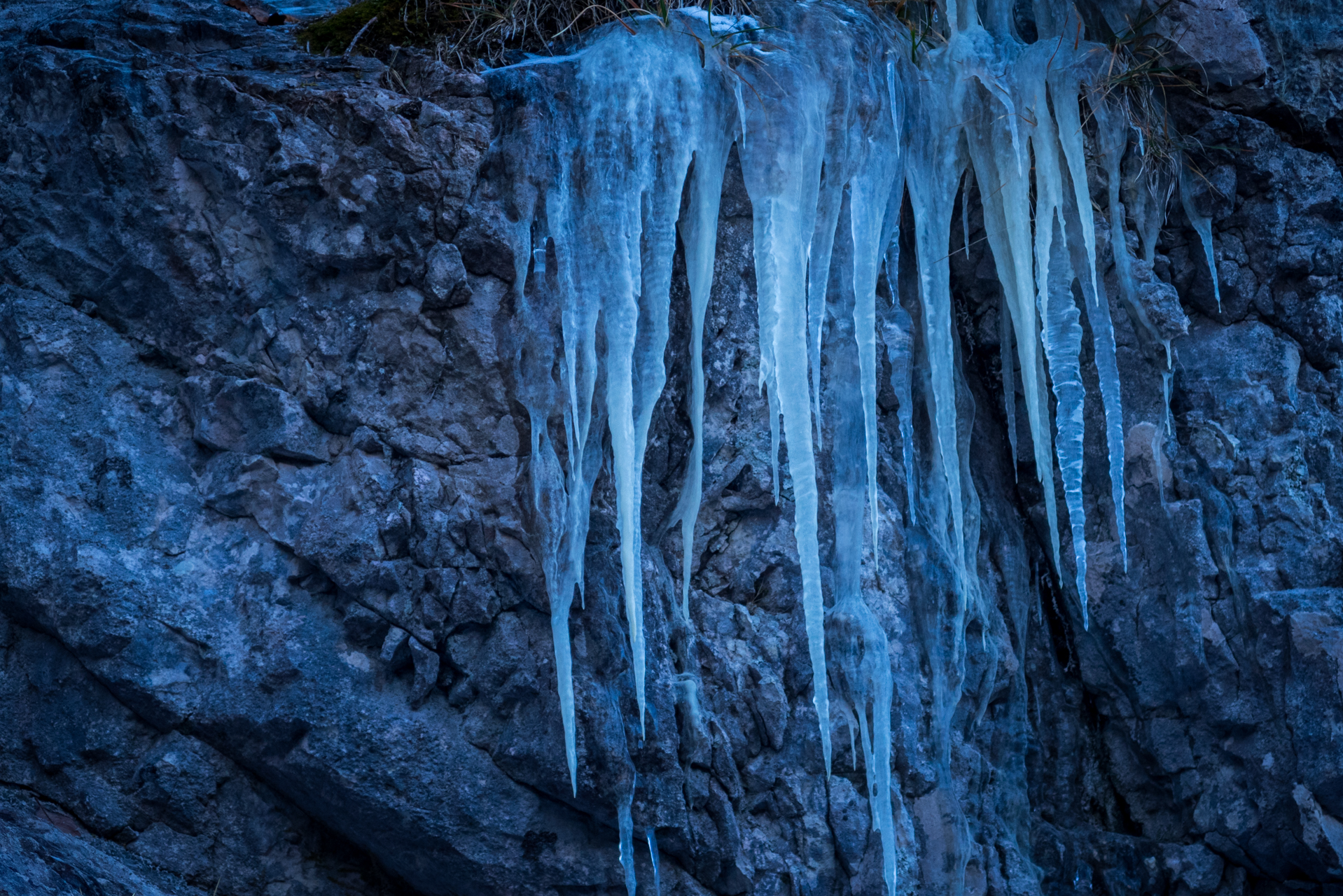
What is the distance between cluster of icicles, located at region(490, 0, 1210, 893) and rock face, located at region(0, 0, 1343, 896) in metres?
0.13

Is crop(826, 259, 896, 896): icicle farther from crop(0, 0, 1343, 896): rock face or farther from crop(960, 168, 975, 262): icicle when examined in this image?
crop(960, 168, 975, 262): icicle

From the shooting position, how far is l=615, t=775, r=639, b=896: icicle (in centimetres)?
312

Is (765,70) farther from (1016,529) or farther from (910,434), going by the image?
(1016,529)

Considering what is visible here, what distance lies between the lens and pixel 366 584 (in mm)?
3113

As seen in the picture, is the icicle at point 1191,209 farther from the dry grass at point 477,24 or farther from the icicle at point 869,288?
the dry grass at point 477,24

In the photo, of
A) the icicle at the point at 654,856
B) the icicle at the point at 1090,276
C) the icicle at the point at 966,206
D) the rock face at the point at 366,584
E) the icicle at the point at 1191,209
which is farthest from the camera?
the icicle at the point at 1191,209

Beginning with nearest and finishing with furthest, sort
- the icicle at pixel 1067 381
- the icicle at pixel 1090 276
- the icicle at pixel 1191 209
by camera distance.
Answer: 1. the icicle at pixel 1067 381
2. the icicle at pixel 1090 276
3. the icicle at pixel 1191 209

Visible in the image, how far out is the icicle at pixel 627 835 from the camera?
10.2 feet

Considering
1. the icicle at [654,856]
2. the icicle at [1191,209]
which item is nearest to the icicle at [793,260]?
the icicle at [654,856]

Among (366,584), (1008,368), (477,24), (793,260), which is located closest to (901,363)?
(1008,368)

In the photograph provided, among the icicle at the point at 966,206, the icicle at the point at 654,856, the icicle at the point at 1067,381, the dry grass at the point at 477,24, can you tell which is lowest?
the icicle at the point at 654,856

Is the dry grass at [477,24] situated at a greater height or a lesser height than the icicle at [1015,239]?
greater

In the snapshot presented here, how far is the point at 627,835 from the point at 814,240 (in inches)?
78.3

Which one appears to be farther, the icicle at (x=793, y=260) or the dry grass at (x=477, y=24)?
the dry grass at (x=477, y=24)
